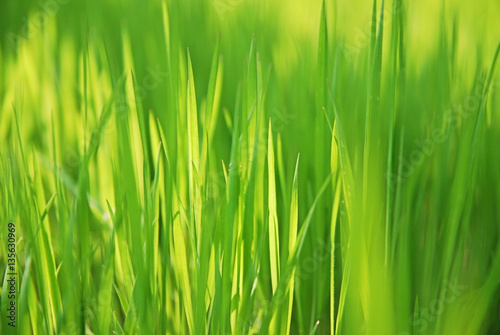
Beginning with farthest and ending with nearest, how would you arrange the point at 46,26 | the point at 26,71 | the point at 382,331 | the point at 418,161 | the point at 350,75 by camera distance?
the point at 46,26
the point at 26,71
the point at 350,75
the point at 418,161
the point at 382,331

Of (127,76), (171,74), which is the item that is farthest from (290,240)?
(127,76)

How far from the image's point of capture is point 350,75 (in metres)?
0.71

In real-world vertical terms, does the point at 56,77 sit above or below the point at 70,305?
above

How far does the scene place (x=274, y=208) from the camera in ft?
1.76

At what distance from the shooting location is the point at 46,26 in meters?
1.04

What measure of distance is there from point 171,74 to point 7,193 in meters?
0.25

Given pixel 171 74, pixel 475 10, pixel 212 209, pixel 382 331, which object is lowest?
pixel 382 331

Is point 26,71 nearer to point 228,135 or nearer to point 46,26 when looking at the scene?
point 46,26

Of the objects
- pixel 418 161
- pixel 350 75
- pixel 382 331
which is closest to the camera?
pixel 382 331

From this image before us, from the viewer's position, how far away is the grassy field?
507 millimetres

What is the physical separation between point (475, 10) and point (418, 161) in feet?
1.45

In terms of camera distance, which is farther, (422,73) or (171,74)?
(422,73)

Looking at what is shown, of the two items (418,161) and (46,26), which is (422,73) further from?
(46,26)

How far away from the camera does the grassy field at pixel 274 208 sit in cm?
51
